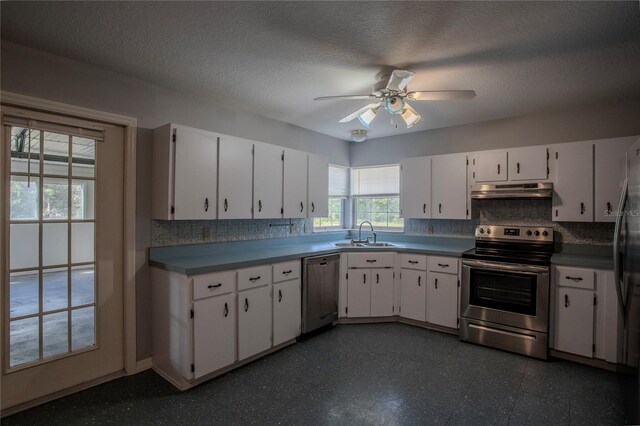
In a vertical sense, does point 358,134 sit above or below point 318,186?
above

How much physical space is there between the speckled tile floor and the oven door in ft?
1.15

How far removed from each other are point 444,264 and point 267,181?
2.11 meters

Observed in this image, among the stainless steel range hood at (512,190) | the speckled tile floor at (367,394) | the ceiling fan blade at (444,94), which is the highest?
the ceiling fan blade at (444,94)

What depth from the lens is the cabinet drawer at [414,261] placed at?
144 inches

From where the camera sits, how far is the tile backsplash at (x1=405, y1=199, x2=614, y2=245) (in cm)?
329

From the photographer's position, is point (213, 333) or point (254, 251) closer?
point (213, 333)

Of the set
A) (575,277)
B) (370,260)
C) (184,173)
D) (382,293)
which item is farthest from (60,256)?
(575,277)

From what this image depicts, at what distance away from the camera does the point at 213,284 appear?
2.56m

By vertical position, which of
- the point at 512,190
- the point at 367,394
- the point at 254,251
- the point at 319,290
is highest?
the point at 512,190

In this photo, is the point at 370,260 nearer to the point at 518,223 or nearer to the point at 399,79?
the point at 518,223

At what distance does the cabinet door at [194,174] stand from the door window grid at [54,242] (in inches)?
24.9

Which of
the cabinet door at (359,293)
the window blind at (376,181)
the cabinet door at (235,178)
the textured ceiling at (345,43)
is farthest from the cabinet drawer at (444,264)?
the cabinet door at (235,178)

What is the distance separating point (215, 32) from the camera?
2006 millimetres

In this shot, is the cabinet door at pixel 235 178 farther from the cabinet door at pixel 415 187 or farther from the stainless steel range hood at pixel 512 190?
the stainless steel range hood at pixel 512 190
